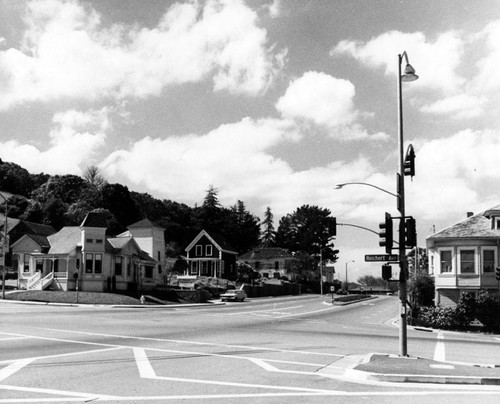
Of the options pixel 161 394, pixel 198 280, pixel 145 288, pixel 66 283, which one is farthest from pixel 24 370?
pixel 198 280

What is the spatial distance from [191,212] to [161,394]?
5202 inches

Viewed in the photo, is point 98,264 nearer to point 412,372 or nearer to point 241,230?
point 412,372

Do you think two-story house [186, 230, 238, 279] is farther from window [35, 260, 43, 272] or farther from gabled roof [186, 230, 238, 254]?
window [35, 260, 43, 272]

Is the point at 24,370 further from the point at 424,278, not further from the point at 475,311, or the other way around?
the point at 424,278

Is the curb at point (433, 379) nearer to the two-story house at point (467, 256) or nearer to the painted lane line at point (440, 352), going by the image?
the painted lane line at point (440, 352)

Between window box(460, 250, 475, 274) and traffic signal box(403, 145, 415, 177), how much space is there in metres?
30.4

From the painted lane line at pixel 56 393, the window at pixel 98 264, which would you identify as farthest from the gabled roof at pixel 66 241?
the painted lane line at pixel 56 393

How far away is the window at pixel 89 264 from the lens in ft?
204

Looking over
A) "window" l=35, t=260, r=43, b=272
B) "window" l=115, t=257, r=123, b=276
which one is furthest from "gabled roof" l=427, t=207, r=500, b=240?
"window" l=35, t=260, r=43, b=272

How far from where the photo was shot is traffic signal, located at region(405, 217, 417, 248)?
60.7ft

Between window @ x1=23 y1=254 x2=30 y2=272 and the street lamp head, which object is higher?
the street lamp head

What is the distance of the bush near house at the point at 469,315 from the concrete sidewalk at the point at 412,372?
2204 cm

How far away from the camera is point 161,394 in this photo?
38.9 ft

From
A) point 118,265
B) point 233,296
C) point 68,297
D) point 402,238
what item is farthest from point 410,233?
point 118,265
